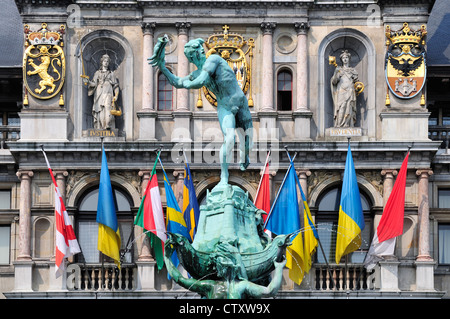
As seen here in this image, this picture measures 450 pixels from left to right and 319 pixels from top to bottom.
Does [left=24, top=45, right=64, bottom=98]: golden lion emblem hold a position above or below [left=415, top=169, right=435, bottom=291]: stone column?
above

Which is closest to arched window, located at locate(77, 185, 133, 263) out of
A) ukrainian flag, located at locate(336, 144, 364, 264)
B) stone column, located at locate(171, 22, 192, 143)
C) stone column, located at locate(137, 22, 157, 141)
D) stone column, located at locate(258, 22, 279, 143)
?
stone column, located at locate(137, 22, 157, 141)

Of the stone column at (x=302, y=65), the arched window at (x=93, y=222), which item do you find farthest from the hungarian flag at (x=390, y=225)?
the arched window at (x=93, y=222)

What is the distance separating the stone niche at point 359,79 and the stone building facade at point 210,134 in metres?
0.05

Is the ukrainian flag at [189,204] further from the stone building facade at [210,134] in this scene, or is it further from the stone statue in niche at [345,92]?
the stone statue in niche at [345,92]

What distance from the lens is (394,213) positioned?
45.2 metres

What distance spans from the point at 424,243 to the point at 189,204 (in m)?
7.46

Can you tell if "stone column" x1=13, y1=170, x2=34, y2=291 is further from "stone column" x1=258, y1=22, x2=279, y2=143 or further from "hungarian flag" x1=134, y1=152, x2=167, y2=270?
"stone column" x1=258, y1=22, x2=279, y2=143

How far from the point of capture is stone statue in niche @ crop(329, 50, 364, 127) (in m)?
47.3

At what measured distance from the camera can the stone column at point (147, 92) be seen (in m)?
47.1

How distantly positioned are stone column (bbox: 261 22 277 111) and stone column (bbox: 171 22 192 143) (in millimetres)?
2448

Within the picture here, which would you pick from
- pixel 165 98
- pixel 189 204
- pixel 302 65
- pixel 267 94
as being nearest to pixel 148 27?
pixel 165 98

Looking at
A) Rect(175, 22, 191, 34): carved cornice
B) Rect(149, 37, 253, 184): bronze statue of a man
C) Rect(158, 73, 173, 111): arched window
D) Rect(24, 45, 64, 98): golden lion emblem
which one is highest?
Rect(175, 22, 191, 34): carved cornice

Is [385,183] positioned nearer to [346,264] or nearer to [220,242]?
[346,264]
